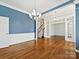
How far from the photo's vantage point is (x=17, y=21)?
757 cm

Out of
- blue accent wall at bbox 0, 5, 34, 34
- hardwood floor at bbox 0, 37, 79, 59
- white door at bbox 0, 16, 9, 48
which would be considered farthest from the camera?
blue accent wall at bbox 0, 5, 34, 34

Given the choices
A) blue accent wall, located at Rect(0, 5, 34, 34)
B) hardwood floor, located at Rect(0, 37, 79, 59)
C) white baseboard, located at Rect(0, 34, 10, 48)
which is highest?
blue accent wall, located at Rect(0, 5, 34, 34)

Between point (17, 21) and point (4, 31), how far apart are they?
1.71 meters

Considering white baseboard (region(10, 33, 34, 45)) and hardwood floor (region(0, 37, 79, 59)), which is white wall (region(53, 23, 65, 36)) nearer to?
white baseboard (region(10, 33, 34, 45))

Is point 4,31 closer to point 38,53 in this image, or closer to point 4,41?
point 4,41

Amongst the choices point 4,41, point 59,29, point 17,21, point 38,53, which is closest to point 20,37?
point 17,21

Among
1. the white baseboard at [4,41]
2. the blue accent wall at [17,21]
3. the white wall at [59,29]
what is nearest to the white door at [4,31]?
the white baseboard at [4,41]

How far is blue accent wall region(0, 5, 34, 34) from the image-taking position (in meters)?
6.53

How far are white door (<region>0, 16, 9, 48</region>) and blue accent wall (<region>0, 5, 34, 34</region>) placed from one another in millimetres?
420

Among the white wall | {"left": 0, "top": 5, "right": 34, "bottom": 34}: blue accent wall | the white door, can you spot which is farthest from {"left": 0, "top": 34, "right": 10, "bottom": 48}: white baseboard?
the white wall

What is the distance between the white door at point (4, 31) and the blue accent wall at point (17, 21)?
0.42m

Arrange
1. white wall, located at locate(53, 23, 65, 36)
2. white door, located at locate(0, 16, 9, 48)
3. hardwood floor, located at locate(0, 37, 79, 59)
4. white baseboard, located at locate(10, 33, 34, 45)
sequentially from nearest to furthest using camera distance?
1. hardwood floor, located at locate(0, 37, 79, 59)
2. white door, located at locate(0, 16, 9, 48)
3. white baseboard, located at locate(10, 33, 34, 45)
4. white wall, located at locate(53, 23, 65, 36)

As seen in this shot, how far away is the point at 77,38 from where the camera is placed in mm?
4848

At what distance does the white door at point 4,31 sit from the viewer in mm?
5947
